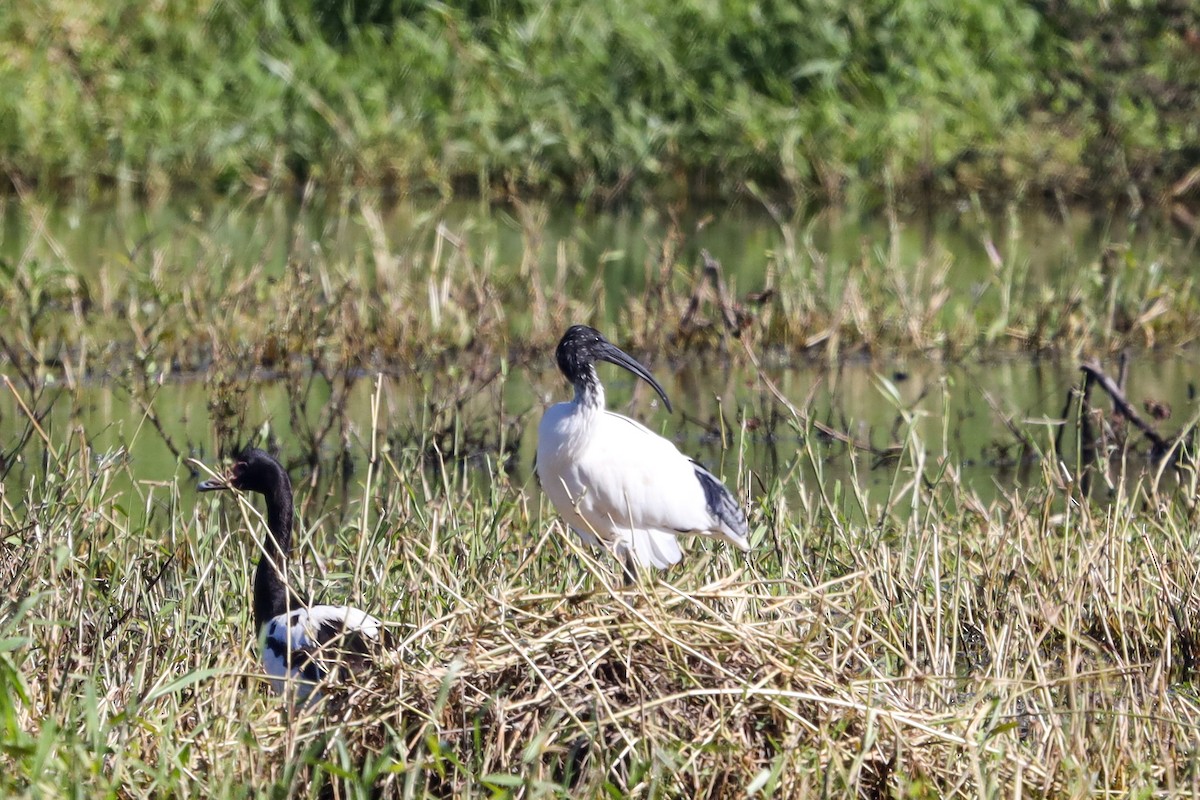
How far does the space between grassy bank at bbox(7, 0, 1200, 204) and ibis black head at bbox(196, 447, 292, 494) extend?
25.0ft

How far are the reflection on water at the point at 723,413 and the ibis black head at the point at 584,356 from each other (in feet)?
2.77

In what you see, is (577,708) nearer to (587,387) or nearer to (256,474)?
(256,474)

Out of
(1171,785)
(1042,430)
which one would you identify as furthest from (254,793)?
(1042,430)

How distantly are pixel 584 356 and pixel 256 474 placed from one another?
0.89m

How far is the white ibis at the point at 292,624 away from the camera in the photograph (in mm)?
3145

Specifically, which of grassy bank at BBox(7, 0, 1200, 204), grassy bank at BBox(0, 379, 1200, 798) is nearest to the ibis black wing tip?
grassy bank at BBox(0, 379, 1200, 798)

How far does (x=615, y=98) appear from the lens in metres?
12.3

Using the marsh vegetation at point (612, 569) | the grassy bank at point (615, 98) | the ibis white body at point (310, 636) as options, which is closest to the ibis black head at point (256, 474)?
the marsh vegetation at point (612, 569)

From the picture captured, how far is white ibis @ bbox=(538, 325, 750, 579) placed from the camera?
4.44m

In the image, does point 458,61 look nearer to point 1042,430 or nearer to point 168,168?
point 168,168

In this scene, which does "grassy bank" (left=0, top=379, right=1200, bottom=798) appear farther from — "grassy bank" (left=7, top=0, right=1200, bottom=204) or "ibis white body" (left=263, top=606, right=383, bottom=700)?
"grassy bank" (left=7, top=0, right=1200, bottom=204)

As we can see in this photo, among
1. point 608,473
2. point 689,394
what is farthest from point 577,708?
point 689,394

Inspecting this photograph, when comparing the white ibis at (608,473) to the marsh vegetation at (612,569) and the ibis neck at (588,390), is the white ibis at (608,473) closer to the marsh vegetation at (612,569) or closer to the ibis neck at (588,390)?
the ibis neck at (588,390)

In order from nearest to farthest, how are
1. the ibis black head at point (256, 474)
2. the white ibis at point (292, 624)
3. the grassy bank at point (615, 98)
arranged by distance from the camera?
1. the white ibis at point (292, 624)
2. the ibis black head at point (256, 474)
3. the grassy bank at point (615, 98)
